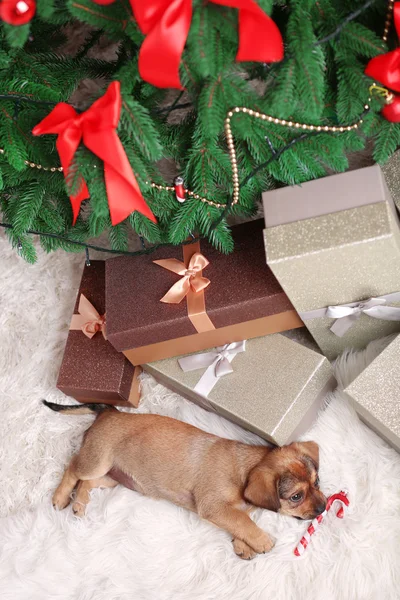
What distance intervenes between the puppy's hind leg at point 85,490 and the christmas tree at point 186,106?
76 cm

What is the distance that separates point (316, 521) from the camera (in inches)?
61.3

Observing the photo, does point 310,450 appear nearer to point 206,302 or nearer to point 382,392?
point 382,392

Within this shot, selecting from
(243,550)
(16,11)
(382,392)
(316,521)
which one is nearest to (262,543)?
(243,550)

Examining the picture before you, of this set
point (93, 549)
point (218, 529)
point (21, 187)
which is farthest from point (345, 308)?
point (93, 549)

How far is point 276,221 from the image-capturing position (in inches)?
54.8

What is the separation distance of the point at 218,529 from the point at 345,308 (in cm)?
73

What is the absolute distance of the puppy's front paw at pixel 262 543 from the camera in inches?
61.9

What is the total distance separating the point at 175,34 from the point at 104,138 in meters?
0.23

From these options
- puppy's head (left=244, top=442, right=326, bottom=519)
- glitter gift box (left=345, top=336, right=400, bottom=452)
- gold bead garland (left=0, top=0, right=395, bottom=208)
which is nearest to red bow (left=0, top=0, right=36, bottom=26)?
gold bead garland (left=0, top=0, right=395, bottom=208)

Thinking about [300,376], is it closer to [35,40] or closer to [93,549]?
[93,549]

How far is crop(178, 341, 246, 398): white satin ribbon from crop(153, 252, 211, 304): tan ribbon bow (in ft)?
0.70

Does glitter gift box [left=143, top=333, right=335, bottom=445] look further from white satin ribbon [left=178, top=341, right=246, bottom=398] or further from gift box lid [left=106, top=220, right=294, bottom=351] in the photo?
gift box lid [left=106, top=220, right=294, bottom=351]

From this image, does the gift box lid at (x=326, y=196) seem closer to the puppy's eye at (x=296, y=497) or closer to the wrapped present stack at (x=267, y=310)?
the wrapped present stack at (x=267, y=310)

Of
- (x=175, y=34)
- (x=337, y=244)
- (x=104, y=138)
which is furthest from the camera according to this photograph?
(x=337, y=244)
